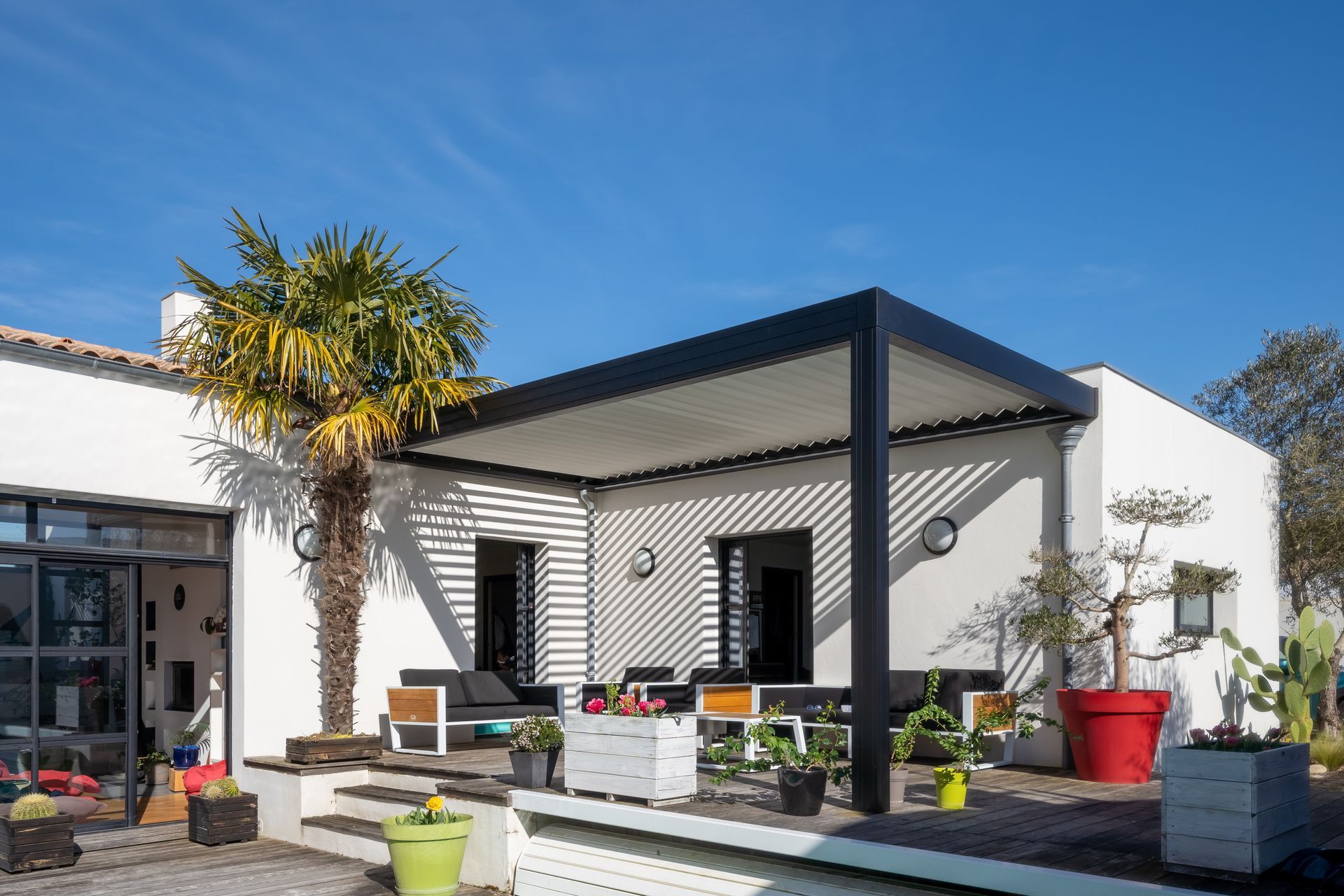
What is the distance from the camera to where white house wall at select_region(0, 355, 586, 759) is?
22.0ft

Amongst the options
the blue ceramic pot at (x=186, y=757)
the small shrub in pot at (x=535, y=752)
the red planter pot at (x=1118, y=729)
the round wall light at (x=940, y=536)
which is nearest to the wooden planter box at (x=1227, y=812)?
the red planter pot at (x=1118, y=729)

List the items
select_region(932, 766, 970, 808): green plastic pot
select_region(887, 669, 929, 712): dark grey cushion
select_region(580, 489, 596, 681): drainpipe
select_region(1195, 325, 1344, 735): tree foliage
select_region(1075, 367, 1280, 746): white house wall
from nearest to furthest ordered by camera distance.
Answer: select_region(932, 766, 970, 808): green plastic pot
select_region(1075, 367, 1280, 746): white house wall
select_region(887, 669, 929, 712): dark grey cushion
select_region(580, 489, 596, 681): drainpipe
select_region(1195, 325, 1344, 735): tree foliage

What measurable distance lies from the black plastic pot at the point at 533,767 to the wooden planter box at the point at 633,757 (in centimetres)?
28

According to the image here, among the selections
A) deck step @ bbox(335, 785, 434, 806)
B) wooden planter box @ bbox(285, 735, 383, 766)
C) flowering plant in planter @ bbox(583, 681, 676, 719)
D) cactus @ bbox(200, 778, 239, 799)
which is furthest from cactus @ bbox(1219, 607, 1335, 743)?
cactus @ bbox(200, 778, 239, 799)

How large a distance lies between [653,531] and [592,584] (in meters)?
0.93

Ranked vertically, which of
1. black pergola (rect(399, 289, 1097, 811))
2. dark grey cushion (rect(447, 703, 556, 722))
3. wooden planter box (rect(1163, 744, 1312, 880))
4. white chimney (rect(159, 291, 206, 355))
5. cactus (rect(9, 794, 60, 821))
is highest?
white chimney (rect(159, 291, 206, 355))

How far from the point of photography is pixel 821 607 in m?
9.02

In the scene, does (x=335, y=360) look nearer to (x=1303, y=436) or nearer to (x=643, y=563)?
(x=643, y=563)

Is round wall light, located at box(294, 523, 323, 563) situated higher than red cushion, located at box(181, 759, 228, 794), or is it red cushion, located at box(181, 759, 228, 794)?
round wall light, located at box(294, 523, 323, 563)

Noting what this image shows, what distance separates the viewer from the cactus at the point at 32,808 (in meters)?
6.02

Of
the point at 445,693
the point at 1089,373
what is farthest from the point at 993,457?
the point at 445,693

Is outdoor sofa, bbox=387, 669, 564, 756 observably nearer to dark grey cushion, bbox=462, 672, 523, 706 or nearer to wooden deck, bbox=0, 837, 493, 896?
dark grey cushion, bbox=462, 672, 523, 706

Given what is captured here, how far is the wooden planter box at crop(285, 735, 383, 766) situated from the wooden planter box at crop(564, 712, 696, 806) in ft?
8.03

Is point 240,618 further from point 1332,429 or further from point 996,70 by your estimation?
point 1332,429
